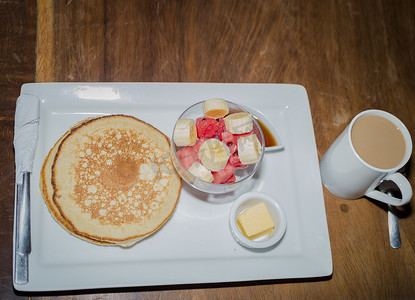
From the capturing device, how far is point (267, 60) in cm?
169

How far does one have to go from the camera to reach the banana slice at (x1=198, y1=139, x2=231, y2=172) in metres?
1.16

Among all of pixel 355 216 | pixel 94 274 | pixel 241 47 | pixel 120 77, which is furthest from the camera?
pixel 241 47

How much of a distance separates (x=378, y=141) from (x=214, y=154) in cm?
67

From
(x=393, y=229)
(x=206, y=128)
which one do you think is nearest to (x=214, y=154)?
(x=206, y=128)

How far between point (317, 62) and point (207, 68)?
0.58m

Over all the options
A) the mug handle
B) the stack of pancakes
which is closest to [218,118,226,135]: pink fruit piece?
the stack of pancakes

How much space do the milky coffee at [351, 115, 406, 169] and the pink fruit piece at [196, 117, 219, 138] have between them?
1.81ft

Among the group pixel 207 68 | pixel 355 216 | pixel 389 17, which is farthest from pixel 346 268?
pixel 389 17

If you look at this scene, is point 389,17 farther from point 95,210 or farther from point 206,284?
point 95,210

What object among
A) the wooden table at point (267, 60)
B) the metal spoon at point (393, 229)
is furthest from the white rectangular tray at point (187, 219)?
the metal spoon at point (393, 229)

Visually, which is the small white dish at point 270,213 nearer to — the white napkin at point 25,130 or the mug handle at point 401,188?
the mug handle at point 401,188

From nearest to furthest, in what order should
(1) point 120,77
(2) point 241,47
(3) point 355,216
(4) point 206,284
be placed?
(4) point 206,284 < (3) point 355,216 < (1) point 120,77 < (2) point 241,47

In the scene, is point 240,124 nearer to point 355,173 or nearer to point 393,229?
point 355,173

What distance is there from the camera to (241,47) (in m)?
1.70
